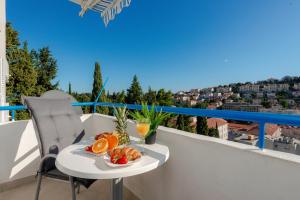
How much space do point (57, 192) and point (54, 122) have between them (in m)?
1.05

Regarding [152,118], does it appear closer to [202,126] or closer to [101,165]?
[202,126]

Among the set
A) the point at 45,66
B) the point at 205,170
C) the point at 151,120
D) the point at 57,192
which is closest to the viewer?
the point at 205,170

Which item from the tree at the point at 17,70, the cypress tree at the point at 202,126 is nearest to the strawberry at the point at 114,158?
the cypress tree at the point at 202,126

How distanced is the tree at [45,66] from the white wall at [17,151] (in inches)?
596

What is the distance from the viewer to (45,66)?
16.7 m

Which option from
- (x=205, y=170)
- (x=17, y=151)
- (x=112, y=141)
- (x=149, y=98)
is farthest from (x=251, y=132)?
(x=149, y=98)

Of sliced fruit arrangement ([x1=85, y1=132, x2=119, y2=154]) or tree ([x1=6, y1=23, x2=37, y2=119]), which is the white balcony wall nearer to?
sliced fruit arrangement ([x1=85, y1=132, x2=119, y2=154])

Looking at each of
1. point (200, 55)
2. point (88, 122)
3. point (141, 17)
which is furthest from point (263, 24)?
point (88, 122)

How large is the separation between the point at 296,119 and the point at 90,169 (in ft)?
3.78

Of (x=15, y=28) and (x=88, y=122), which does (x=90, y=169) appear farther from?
(x=15, y=28)

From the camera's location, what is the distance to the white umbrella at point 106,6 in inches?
123

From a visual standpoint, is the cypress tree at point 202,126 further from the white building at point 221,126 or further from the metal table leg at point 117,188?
the metal table leg at point 117,188

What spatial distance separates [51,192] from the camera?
93.4 inches

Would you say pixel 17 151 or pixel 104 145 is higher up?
pixel 104 145
